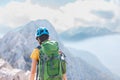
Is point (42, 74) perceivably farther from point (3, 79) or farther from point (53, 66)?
point (3, 79)

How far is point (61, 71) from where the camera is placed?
1202 cm

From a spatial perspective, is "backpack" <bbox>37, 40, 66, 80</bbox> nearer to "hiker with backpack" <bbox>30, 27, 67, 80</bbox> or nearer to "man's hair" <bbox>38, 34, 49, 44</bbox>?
"hiker with backpack" <bbox>30, 27, 67, 80</bbox>

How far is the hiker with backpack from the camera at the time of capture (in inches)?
462

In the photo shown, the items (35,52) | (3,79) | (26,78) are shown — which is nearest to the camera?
(35,52)

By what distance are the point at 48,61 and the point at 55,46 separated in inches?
20.4

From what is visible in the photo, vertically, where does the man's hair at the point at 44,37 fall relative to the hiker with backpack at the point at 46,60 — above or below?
above

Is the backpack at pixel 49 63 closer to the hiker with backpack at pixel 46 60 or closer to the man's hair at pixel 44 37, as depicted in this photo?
the hiker with backpack at pixel 46 60

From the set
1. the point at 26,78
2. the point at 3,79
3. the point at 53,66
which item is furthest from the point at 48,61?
the point at 26,78

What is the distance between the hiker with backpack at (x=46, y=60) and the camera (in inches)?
462

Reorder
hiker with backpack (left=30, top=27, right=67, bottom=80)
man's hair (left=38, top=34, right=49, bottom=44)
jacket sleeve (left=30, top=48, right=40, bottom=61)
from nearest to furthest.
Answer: jacket sleeve (left=30, top=48, right=40, bottom=61)
hiker with backpack (left=30, top=27, right=67, bottom=80)
man's hair (left=38, top=34, right=49, bottom=44)

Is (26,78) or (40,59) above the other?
(26,78)

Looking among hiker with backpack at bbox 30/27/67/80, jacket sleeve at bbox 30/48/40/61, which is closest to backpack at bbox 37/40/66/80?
hiker with backpack at bbox 30/27/67/80

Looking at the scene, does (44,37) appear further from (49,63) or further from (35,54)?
(49,63)

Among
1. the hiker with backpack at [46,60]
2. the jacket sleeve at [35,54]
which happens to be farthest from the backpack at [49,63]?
the jacket sleeve at [35,54]
